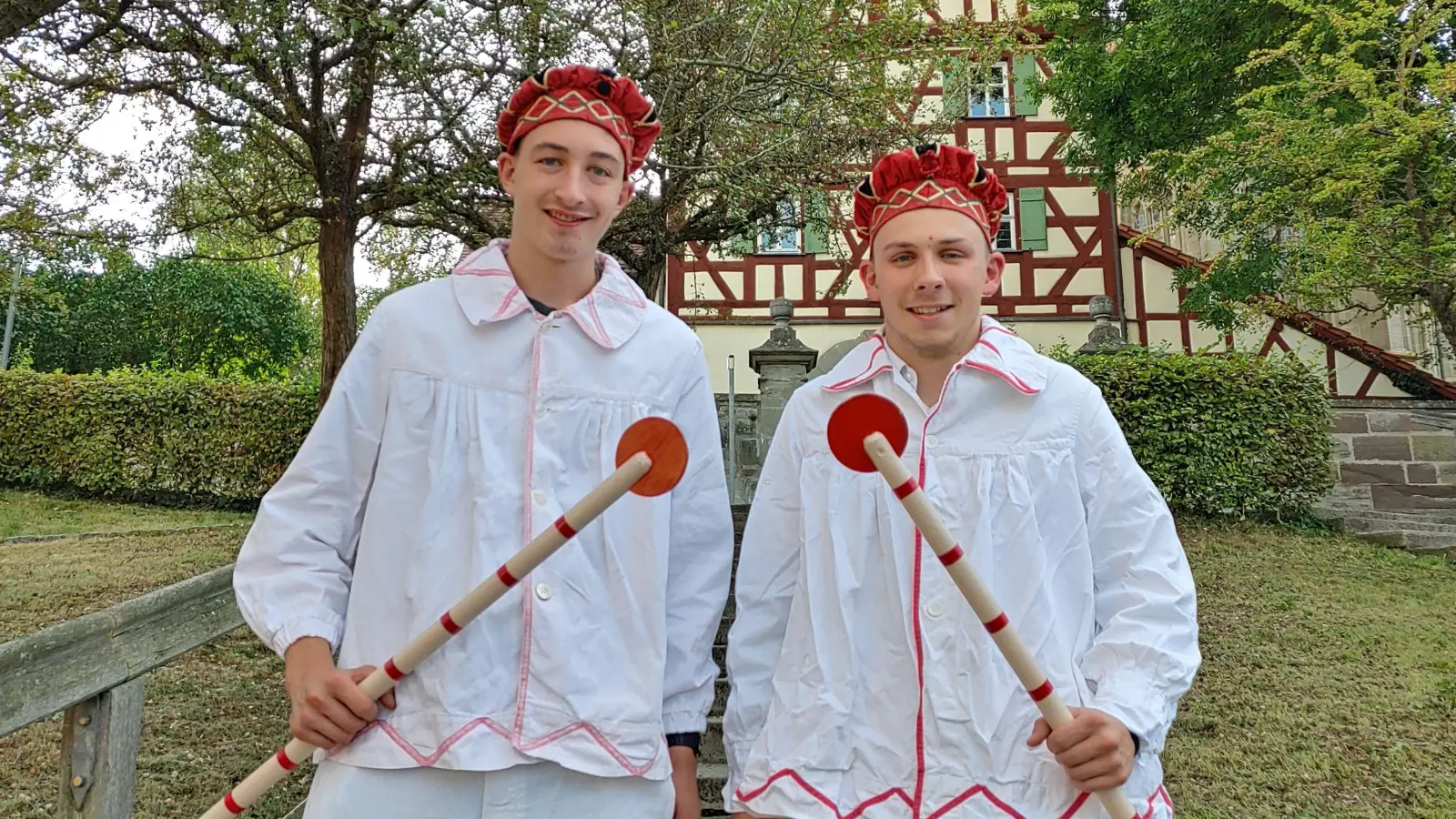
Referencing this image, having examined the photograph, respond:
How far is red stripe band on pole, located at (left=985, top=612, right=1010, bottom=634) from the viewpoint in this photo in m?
1.16

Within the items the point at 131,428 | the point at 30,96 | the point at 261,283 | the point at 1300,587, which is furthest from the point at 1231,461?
the point at 261,283

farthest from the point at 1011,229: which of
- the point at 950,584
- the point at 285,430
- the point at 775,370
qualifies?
the point at 950,584

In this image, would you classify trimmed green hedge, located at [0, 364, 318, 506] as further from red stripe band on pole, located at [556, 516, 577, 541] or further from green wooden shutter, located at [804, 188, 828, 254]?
red stripe band on pole, located at [556, 516, 577, 541]

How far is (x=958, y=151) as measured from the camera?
1.58m

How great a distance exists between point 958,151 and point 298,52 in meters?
4.22

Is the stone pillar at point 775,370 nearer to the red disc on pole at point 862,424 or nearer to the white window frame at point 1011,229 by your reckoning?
the white window frame at point 1011,229

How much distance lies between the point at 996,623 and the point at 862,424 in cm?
31

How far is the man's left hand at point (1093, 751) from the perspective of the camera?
4.07 ft

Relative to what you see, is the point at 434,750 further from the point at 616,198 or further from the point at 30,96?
the point at 30,96

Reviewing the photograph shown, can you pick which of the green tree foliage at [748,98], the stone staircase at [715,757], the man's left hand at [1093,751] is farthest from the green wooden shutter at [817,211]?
the man's left hand at [1093,751]

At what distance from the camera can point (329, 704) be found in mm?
1296

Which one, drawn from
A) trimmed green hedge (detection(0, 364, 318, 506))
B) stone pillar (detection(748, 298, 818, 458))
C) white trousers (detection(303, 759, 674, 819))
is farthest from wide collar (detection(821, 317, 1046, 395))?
trimmed green hedge (detection(0, 364, 318, 506))

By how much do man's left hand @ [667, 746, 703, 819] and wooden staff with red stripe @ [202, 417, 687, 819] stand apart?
0.43m

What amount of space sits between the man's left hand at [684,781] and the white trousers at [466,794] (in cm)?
11
